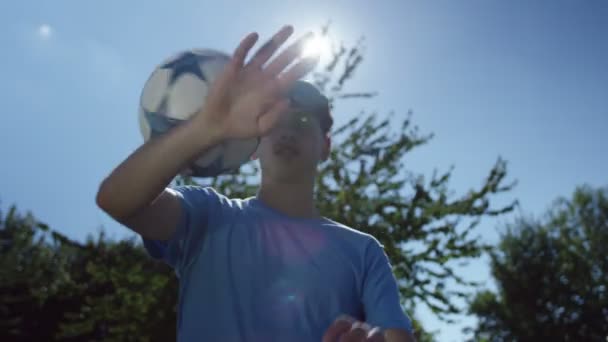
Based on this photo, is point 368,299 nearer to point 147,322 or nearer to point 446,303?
point 446,303

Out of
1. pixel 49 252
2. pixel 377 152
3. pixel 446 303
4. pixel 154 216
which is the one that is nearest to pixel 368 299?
pixel 154 216

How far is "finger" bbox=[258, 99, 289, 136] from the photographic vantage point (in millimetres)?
1622

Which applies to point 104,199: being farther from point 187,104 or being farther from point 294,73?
point 294,73

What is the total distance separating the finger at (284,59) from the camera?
167 cm

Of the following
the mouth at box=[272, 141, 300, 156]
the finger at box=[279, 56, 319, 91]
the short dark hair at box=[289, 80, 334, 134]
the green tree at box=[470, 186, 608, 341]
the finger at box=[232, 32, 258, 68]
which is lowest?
the green tree at box=[470, 186, 608, 341]

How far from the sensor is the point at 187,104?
6.96 feet

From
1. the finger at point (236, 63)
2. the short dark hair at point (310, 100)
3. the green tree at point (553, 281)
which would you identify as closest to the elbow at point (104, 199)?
the finger at point (236, 63)

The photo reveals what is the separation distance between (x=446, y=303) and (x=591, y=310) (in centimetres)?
2107

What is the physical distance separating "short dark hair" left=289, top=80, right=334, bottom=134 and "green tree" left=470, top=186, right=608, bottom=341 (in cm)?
2510

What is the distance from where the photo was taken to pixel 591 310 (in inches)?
938

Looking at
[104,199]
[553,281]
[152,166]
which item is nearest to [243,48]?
[152,166]

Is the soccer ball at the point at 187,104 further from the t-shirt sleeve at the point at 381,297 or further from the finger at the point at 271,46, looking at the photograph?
the t-shirt sleeve at the point at 381,297

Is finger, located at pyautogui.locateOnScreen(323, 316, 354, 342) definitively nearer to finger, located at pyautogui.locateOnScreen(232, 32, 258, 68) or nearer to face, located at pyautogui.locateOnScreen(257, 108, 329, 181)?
finger, located at pyautogui.locateOnScreen(232, 32, 258, 68)

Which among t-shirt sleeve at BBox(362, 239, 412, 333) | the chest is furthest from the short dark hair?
t-shirt sleeve at BBox(362, 239, 412, 333)
